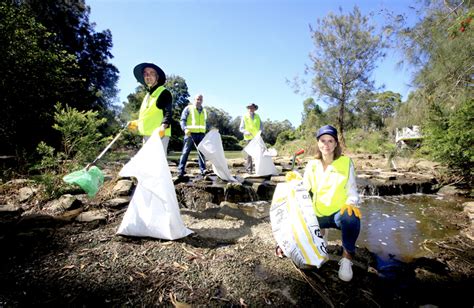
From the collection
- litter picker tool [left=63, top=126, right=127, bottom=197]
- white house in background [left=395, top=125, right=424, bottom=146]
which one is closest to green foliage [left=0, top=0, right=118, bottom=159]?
litter picker tool [left=63, top=126, right=127, bottom=197]

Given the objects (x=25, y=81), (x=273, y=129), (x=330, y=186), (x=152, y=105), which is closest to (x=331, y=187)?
(x=330, y=186)

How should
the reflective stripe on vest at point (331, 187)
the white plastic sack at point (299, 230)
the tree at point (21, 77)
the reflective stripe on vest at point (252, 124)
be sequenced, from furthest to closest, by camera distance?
the reflective stripe on vest at point (252, 124), the tree at point (21, 77), the reflective stripe on vest at point (331, 187), the white plastic sack at point (299, 230)

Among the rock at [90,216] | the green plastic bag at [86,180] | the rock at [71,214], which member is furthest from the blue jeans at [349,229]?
the rock at [71,214]

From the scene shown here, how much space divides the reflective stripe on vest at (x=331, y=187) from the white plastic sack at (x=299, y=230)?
25 cm

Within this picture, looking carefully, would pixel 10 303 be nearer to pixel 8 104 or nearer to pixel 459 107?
pixel 8 104

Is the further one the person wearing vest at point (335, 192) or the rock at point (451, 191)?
the rock at point (451, 191)

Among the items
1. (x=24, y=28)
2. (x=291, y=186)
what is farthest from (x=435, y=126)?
(x=24, y=28)

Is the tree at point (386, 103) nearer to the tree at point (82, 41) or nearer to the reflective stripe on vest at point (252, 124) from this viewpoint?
the reflective stripe on vest at point (252, 124)

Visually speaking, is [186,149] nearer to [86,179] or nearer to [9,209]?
[86,179]

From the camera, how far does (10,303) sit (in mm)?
1400

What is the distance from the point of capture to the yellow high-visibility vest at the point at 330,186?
2070 mm

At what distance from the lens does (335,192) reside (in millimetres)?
2088

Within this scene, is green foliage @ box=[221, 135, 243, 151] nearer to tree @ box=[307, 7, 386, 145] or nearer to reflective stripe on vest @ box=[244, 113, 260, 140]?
tree @ box=[307, 7, 386, 145]

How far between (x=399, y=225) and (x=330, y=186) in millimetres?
2767
